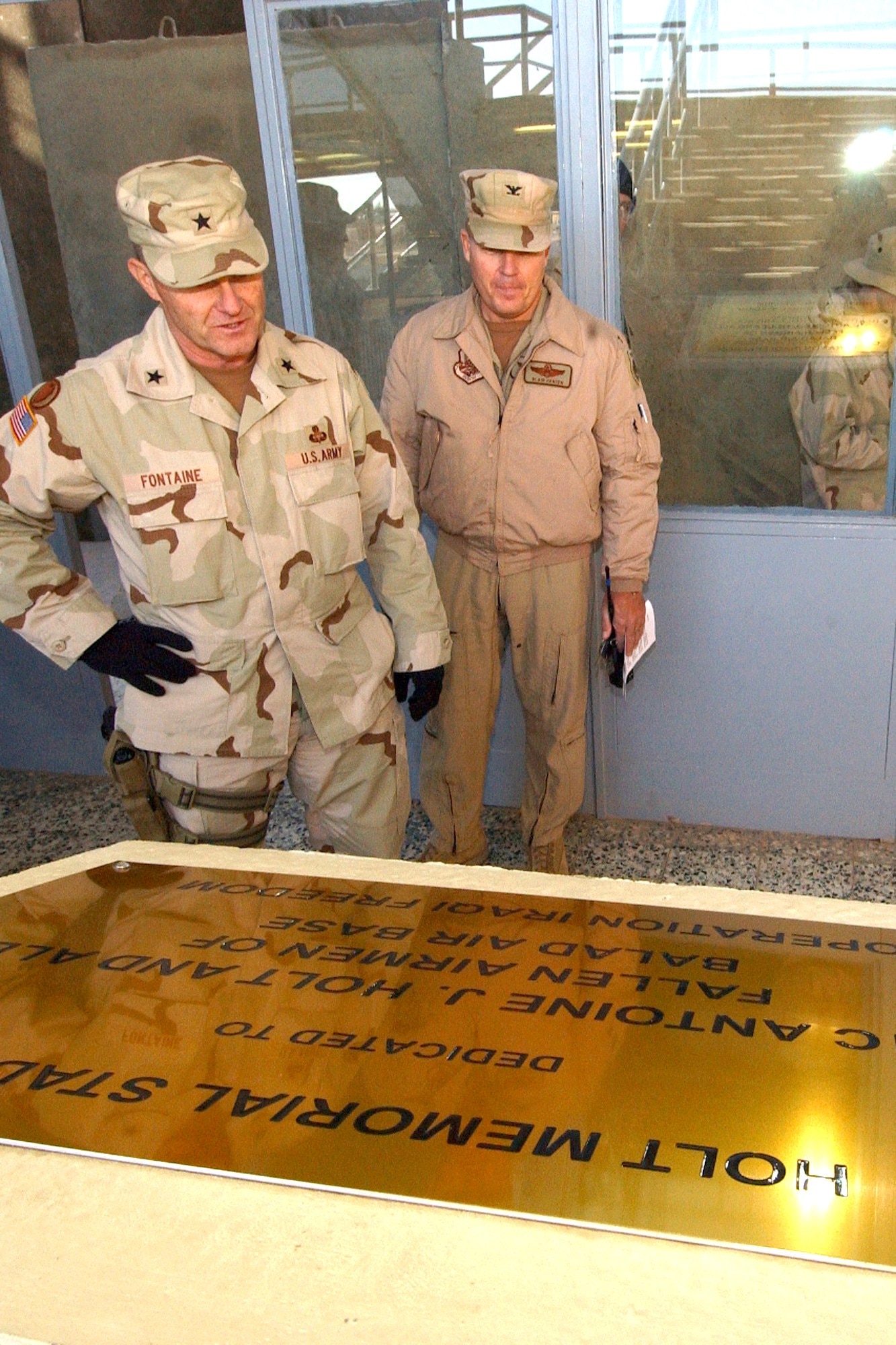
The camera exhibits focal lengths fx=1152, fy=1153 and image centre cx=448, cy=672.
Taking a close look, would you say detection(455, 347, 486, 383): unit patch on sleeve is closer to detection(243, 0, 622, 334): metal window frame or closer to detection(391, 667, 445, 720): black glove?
detection(243, 0, 622, 334): metal window frame

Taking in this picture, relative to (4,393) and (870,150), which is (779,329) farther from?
(4,393)

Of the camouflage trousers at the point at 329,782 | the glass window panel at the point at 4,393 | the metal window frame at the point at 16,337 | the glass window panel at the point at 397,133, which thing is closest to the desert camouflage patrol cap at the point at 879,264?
the glass window panel at the point at 397,133

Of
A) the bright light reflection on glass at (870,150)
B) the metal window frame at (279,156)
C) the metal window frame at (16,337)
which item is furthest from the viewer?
the metal window frame at (16,337)

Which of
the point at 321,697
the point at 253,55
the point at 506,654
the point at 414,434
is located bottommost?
the point at 506,654

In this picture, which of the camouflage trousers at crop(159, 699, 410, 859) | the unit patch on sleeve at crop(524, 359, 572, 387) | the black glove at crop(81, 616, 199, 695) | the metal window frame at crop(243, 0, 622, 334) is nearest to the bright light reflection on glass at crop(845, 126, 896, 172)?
the metal window frame at crop(243, 0, 622, 334)

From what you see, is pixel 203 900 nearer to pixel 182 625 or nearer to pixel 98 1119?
pixel 98 1119

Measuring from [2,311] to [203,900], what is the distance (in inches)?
103

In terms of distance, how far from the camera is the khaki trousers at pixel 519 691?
280 centimetres

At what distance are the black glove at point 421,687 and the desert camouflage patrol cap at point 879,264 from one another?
1.48m

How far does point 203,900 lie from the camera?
Answer: 1.37 m

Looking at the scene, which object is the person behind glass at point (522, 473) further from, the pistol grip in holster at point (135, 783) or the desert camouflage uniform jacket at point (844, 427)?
the pistol grip in holster at point (135, 783)

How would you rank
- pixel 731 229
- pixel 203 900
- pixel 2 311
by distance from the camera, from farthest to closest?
pixel 2 311 < pixel 731 229 < pixel 203 900

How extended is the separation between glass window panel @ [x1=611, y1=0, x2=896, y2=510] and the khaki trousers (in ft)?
1.80

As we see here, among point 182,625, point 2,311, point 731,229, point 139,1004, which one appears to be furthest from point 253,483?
point 2,311
